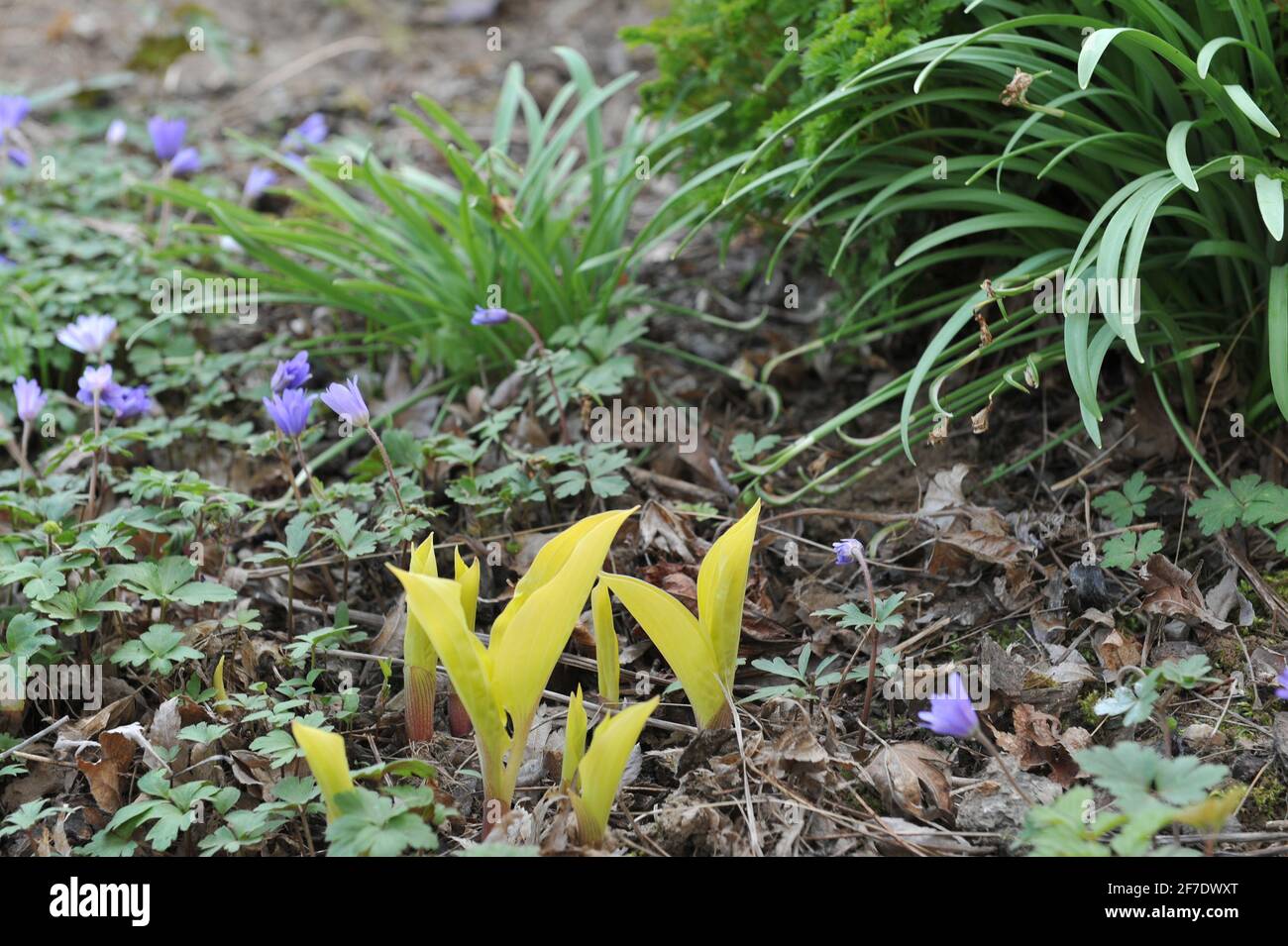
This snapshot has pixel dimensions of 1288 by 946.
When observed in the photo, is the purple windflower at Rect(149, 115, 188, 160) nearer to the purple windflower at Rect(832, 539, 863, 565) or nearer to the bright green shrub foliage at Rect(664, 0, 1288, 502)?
the bright green shrub foliage at Rect(664, 0, 1288, 502)

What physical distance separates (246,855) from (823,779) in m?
0.80

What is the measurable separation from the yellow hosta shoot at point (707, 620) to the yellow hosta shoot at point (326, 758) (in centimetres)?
40

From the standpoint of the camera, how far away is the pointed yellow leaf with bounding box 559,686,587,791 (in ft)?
4.84

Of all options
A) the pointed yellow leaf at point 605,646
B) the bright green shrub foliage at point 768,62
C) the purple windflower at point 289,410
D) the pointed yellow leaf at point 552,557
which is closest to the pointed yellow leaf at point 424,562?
the pointed yellow leaf at point 552,557

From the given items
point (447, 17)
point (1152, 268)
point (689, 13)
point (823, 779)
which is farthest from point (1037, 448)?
point (447, 17)

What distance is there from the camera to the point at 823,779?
1.58 m

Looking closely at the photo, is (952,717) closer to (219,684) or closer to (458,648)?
(458,648)

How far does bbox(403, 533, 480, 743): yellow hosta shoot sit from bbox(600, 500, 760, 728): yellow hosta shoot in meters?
0.20

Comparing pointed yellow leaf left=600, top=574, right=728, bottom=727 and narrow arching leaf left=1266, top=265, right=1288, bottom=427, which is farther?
narrow arching leaf left=1266, top=265, right=1288, bottom=427

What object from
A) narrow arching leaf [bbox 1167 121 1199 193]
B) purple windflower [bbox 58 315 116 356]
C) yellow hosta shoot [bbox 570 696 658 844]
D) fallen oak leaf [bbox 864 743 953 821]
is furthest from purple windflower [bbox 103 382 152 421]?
narrow arching leaf [bbox 1167 121 1199 193]

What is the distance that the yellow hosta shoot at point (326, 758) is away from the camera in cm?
135

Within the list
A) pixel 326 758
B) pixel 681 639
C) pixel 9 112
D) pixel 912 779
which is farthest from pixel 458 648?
pixel 9 112
